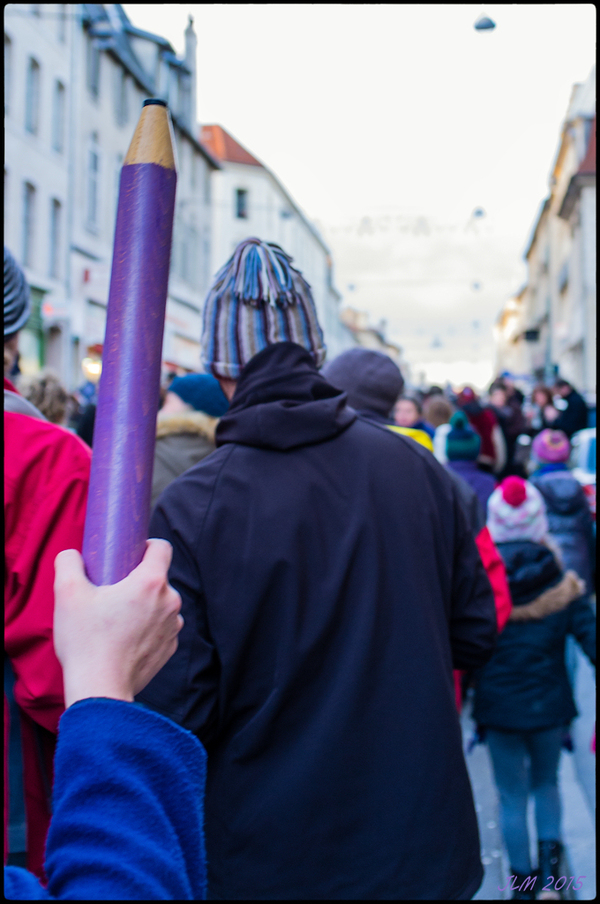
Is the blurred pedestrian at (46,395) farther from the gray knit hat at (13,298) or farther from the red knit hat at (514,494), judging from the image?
the red knit hat at (514,494)

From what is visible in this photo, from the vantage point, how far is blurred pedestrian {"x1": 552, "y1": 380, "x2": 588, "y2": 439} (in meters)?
12.6

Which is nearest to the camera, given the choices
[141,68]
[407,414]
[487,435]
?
[407,414]

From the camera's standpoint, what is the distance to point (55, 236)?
71.9ft

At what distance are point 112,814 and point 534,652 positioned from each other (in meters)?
3.25

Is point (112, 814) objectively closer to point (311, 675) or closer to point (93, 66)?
point (311, 675)

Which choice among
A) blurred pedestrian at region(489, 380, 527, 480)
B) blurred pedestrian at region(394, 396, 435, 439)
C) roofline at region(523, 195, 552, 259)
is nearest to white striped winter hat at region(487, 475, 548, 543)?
blurred pedestrian at region(394, 396, 435, 439)

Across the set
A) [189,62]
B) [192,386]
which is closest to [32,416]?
[192,386]

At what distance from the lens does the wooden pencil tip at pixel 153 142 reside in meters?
0.73

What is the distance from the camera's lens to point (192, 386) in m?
3.63

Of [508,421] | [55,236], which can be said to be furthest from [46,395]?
[55,236]

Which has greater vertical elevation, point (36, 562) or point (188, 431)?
point (188, 431)

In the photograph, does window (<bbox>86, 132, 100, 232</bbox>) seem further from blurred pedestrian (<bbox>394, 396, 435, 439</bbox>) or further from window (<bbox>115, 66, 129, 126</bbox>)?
blurred pedestrian (<bbox>394, 396, 435, 439</bbox>)

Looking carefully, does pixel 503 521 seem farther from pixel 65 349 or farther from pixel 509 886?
pixel 65 349

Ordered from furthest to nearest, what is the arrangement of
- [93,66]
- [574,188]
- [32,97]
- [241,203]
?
[241,203] < [574,188] < [93,66] < [32,97]
